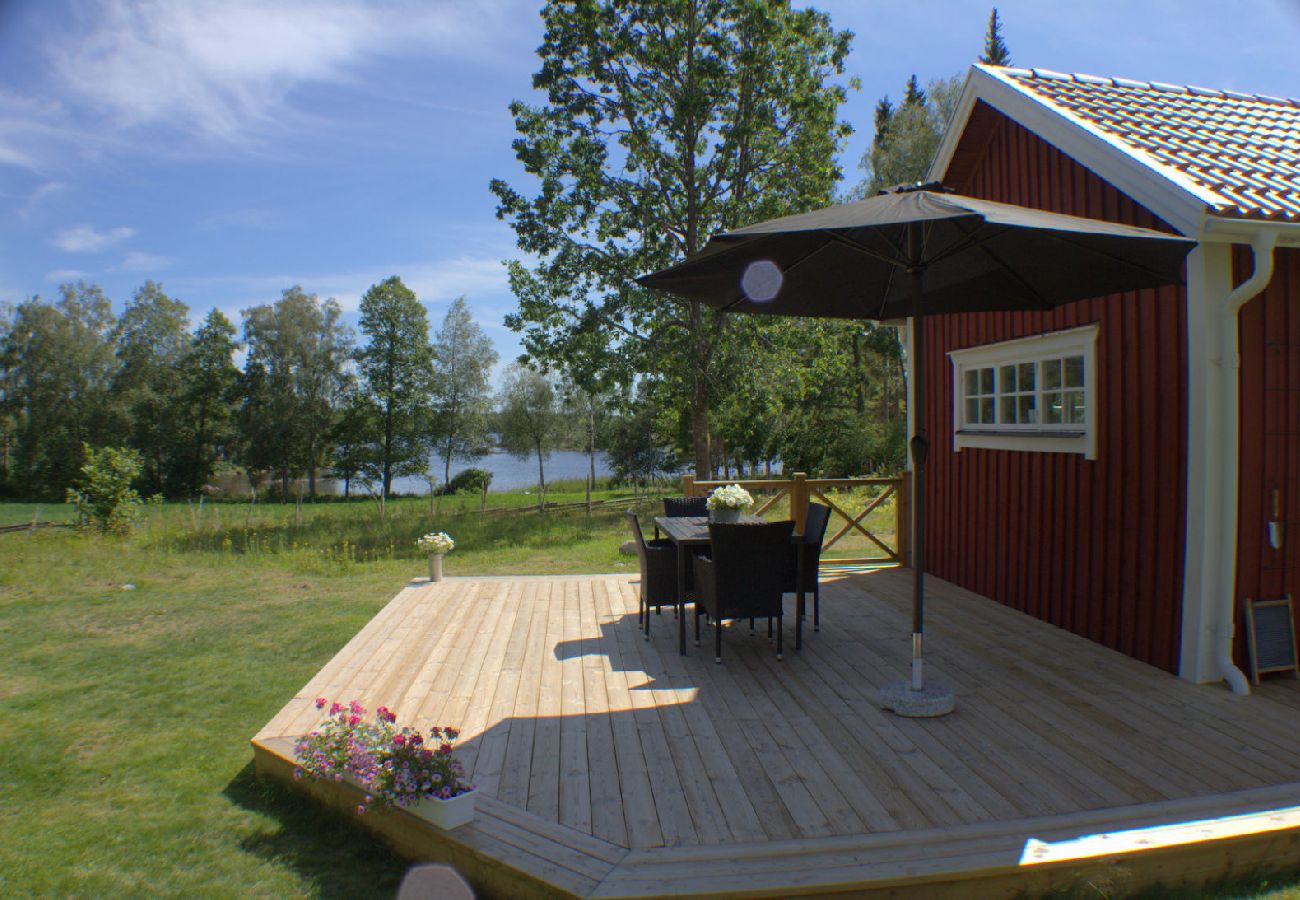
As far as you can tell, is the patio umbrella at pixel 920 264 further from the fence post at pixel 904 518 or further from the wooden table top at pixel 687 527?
the fence post at pixel 904 518

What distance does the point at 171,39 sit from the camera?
609 centimetres

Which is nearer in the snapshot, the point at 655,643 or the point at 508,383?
the point at 655,643

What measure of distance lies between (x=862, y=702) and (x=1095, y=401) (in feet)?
7.92

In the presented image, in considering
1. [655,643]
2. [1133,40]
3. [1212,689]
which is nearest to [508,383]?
[1133,40]

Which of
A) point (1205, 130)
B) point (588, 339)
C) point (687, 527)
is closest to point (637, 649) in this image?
point (687, 527)

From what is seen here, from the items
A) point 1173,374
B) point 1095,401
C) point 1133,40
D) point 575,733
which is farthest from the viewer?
point 1133,40

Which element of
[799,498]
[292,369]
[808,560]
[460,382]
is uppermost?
[292,369]

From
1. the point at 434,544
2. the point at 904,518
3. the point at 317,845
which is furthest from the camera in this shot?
the point at 904,518

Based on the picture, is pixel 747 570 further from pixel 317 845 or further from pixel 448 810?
pixel 317 845

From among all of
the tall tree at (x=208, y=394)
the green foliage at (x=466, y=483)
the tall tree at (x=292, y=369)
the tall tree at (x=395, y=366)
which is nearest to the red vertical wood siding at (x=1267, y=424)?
the green foliage at (x=466, y=483)

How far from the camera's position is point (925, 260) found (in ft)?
12.0

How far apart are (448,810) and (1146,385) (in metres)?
4.09

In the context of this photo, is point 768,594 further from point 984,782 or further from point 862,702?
point 984,782

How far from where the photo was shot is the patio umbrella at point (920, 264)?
308 centimetres
